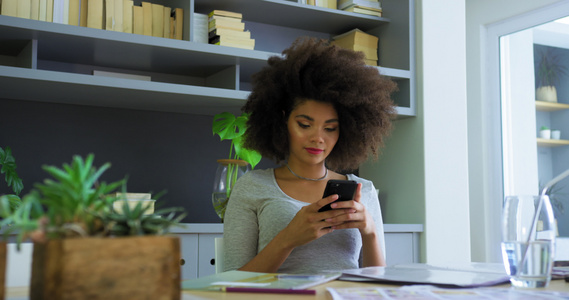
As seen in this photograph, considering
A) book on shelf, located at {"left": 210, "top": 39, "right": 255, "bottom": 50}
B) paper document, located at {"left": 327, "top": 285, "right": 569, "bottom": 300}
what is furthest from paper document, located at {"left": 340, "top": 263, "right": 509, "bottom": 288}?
book on shelf, located at {"left": 210, "top": 39, "right": 255, "bottom": 50}

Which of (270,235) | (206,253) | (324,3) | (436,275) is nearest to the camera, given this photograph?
(436,275)

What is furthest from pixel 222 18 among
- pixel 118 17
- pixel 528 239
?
pixel 528 239

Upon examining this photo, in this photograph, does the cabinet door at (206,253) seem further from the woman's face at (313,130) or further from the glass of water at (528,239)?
the glass of water at (528,239)

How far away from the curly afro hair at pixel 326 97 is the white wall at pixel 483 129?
202 centimetres

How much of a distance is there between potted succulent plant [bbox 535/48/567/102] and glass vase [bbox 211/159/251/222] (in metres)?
2.08

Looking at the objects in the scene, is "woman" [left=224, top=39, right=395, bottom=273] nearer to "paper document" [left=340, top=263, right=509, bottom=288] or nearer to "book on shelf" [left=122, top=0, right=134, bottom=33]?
"paper document" [left=340, top=263, right=509, bottom=288]

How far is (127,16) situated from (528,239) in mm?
2160

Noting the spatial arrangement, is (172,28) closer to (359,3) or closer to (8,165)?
(8,165)

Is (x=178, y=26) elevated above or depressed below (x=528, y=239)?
above

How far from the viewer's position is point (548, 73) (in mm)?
3615

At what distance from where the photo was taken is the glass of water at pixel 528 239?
0.89 meters

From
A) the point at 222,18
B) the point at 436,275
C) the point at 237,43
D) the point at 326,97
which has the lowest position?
the point at 436,275

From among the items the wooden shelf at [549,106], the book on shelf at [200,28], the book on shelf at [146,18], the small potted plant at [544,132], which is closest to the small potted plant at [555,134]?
the small potted plant at [544,132]

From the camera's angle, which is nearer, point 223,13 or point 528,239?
point 528,239
